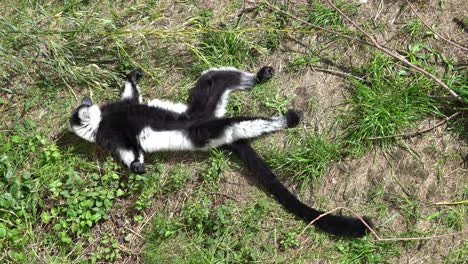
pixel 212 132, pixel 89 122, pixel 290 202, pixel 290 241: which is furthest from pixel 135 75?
pixel 290 241

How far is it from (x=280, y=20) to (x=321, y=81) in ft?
2.55

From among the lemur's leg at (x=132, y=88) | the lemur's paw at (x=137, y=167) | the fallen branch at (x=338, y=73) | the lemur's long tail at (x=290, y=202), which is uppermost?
the lemur's leg at (x=132, y=88)

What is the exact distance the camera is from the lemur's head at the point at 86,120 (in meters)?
4.25

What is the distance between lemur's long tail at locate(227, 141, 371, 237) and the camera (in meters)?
3.88

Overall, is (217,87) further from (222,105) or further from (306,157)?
(306,157)

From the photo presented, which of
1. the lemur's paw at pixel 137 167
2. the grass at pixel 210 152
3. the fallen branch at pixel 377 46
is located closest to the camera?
the fallen branch at pixel 377 46

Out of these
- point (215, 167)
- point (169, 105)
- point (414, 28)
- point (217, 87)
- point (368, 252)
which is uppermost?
point (414, 28)

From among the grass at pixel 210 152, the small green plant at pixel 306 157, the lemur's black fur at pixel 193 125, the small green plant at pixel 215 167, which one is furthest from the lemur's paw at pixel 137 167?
the small green plant at pixel 306 157

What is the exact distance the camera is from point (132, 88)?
15.1ft

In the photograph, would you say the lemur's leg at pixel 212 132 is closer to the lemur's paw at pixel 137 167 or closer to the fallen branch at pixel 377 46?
the lemur's paw at pixel 137 167

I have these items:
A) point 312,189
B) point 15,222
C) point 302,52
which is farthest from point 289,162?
point 15,222

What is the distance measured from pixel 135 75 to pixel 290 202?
2.07 metres

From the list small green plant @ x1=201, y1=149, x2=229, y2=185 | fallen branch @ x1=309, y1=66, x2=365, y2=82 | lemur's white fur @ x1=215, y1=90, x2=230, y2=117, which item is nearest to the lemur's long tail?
small green plant @ x1=201, y1=149, x2=229, y2=185

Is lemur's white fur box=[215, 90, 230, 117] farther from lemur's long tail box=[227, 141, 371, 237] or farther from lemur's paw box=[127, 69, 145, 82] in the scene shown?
lemur's paw box=[127, 69, 145, 82]
